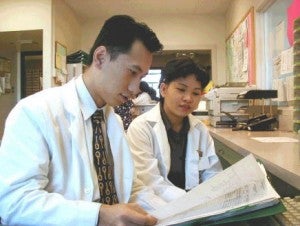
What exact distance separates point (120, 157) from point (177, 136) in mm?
626

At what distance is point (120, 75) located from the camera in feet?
3.37

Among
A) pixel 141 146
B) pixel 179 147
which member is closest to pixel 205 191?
pixel 141 146

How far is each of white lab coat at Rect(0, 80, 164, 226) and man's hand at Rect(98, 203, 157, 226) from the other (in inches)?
0.8

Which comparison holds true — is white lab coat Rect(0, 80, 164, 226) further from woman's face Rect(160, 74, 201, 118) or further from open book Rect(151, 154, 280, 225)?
woman's face Rect(160, 74, 201, 118)

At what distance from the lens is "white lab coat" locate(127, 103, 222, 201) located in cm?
146

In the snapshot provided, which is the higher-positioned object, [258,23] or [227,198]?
[258,23]

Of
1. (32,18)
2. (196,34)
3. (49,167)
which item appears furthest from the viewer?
(196,34)

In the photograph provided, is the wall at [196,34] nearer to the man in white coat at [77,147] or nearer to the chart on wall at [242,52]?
the chart on wall at [242,52]

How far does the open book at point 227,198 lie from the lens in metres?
0.62

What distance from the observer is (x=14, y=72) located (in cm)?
519

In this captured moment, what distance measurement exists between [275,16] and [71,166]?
9.11 feet

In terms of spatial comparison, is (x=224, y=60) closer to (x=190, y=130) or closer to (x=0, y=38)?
(x=0, y=38)

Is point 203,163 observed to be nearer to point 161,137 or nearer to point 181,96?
point 161,137

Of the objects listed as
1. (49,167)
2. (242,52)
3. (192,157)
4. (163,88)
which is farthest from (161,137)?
(242,52)
